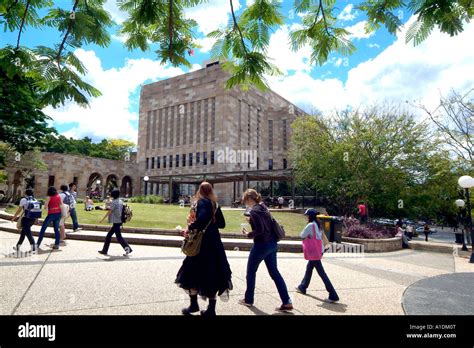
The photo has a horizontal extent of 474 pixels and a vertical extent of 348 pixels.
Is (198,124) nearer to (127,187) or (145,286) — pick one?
(127,187)

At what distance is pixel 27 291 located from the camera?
4375 mm

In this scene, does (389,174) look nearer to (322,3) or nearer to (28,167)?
(322,3)

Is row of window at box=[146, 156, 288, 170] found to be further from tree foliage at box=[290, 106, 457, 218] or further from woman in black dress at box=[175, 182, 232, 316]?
woman in black dress at box=[175, 182, 232, 316]

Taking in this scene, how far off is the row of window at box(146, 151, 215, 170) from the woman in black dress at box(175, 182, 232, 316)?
4464 centimetres

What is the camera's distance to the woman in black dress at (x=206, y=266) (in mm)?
3664

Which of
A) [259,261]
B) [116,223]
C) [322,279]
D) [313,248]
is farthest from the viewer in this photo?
[116,223]

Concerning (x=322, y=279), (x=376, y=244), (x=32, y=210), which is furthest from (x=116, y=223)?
(x=376, y=244)

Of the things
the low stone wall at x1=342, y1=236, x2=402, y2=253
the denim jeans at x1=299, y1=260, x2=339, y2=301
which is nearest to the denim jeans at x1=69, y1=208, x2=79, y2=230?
the denim jeans at x1=299, y1=260, x2=339, y2=301

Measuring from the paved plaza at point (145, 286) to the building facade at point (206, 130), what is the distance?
36849mm

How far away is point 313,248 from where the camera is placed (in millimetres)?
5062

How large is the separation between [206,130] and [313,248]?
46.3 metres

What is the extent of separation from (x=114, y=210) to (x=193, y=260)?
466cm

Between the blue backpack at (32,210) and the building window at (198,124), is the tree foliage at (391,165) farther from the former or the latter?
the building window at (198,124)
